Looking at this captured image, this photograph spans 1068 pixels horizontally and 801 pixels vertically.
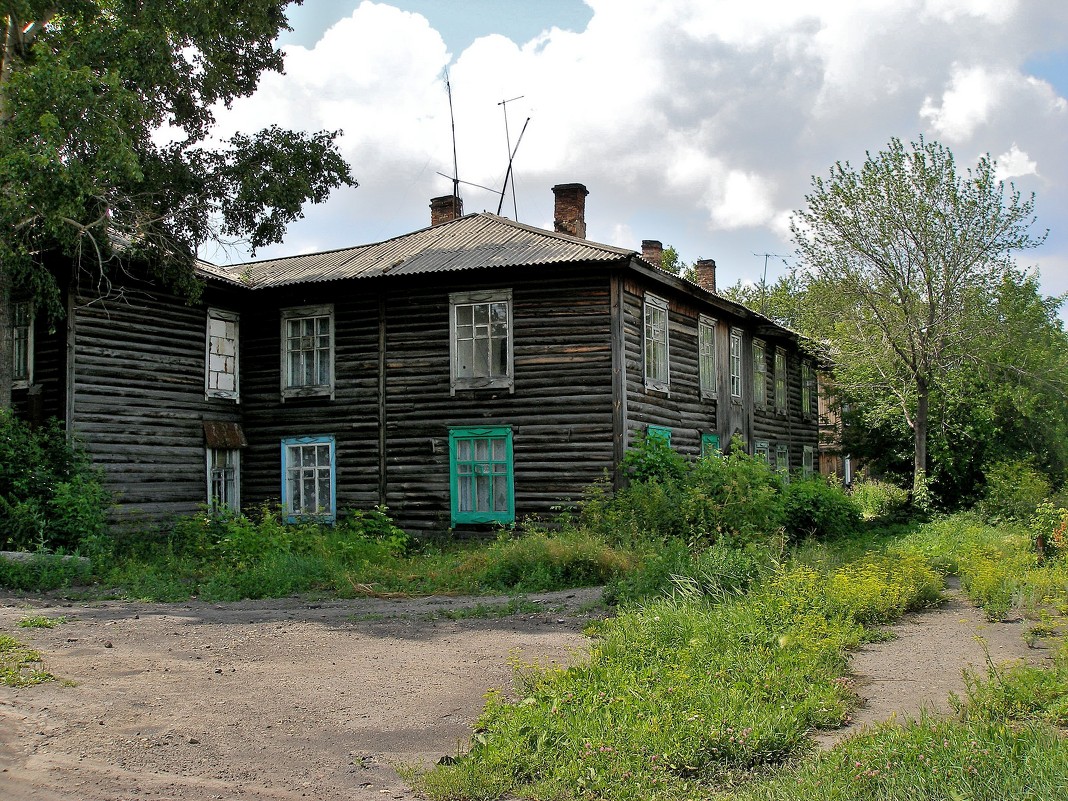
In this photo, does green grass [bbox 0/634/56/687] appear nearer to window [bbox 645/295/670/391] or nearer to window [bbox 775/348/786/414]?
window [bbox 645/295/670/391]

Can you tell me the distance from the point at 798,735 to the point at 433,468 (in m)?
12.1

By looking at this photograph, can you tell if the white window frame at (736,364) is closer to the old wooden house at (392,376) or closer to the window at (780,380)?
the old wooden house at (392,376)

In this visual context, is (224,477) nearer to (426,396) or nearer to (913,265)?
(426,396)

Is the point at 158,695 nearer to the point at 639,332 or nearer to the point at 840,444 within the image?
the point at 639,332

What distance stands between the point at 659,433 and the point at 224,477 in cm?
845

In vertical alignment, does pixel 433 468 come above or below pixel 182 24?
below

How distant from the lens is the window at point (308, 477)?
17.8 metres

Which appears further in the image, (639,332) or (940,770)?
(639,332)

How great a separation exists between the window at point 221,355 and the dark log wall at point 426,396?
0.91ft

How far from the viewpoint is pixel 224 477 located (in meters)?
18.2

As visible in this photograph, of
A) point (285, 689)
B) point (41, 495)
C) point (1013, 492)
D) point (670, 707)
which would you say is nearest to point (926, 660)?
point (670, 707)

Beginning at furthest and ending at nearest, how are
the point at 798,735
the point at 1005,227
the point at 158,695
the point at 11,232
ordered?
the point at 1005,227, the point at 11,232, the point at 158,695, the point at 798,735

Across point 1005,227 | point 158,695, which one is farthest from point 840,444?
point 158,695

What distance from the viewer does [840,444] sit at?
2723cm
